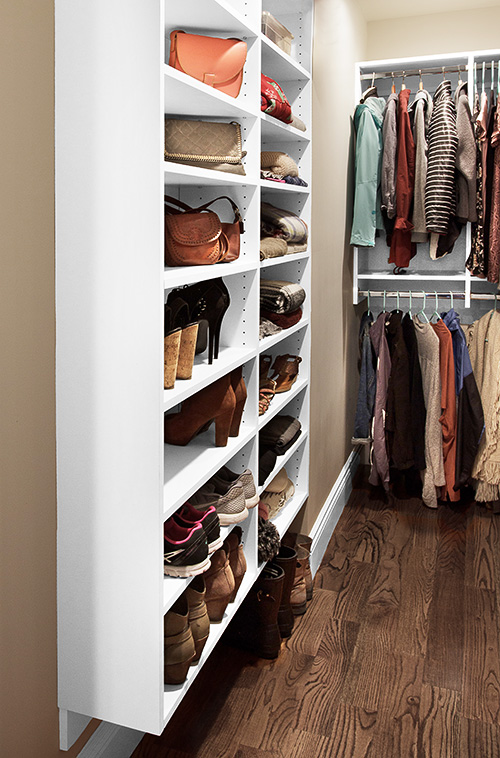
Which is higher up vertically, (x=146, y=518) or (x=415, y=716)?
(x=146, y=518)

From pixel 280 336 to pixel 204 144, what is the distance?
0.75m

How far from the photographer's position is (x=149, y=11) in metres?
1.24

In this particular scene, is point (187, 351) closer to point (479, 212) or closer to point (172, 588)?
point (172, 588)

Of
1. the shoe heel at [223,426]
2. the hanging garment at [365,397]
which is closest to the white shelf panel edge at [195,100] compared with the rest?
the shoe heel at [223,426]

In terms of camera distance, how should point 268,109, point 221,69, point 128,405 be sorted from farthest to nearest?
point 268,109 → point 221,69 → point 128,405

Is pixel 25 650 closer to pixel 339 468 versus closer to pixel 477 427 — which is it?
pixel 339 468

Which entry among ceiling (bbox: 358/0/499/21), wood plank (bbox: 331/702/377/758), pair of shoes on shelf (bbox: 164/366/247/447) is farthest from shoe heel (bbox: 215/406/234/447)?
ceiling (bbox: 358/0/499/21)

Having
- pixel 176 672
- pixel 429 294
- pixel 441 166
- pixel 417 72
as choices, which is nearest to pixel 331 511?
pixel 429 294

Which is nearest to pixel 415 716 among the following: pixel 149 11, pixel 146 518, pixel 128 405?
pixel 146 518

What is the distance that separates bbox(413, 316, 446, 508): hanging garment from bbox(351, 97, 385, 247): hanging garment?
0.52 meters

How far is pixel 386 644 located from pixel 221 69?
186 centimetres

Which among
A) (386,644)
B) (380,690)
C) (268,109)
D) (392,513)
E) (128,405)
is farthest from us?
(392,513)

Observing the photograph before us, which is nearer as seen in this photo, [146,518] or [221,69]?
[146,518]

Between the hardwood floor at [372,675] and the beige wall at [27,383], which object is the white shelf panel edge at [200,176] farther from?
the hardwood floor at [372,675]
